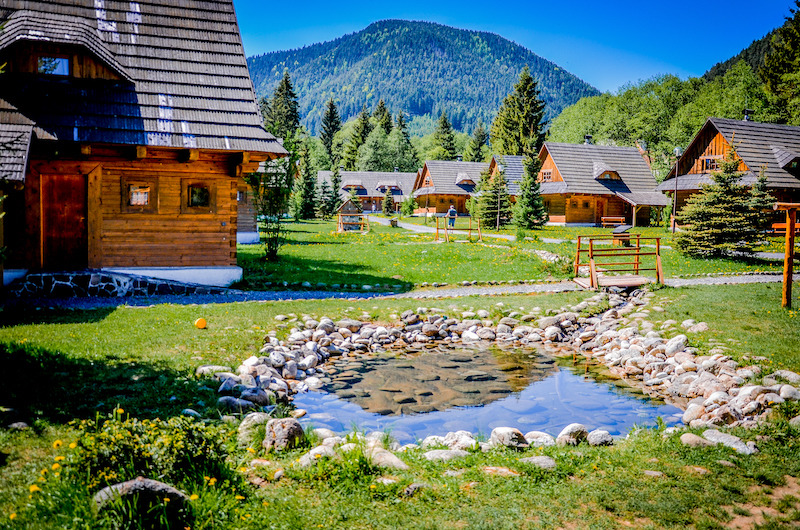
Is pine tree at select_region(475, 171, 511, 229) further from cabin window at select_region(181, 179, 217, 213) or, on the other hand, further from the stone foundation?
the stone foundation

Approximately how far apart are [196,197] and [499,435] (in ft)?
37.8

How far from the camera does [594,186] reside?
47375mm

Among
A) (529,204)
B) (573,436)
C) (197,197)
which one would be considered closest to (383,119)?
(529,204)

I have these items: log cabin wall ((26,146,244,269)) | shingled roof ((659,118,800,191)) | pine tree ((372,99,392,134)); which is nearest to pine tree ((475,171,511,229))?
shingled roof ((659,118,800,191))

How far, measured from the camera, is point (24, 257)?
13594 mm

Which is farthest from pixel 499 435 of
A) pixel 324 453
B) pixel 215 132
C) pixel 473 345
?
pixel 215 132

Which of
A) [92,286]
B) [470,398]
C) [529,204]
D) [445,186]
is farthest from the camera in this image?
[445,186]

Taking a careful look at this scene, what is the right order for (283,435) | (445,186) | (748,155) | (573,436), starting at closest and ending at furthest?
1. (283,435)
2. (573,436)
3. (748,155)
4. (445,186)

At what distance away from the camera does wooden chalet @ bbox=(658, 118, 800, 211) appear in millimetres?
37031

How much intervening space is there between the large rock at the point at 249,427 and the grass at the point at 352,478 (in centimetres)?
16

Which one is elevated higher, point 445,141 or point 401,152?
point 445,141

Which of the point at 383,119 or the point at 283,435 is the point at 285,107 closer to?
the point at 383,119

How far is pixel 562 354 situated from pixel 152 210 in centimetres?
1060

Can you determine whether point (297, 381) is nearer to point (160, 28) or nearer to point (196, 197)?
point (196, 197)
